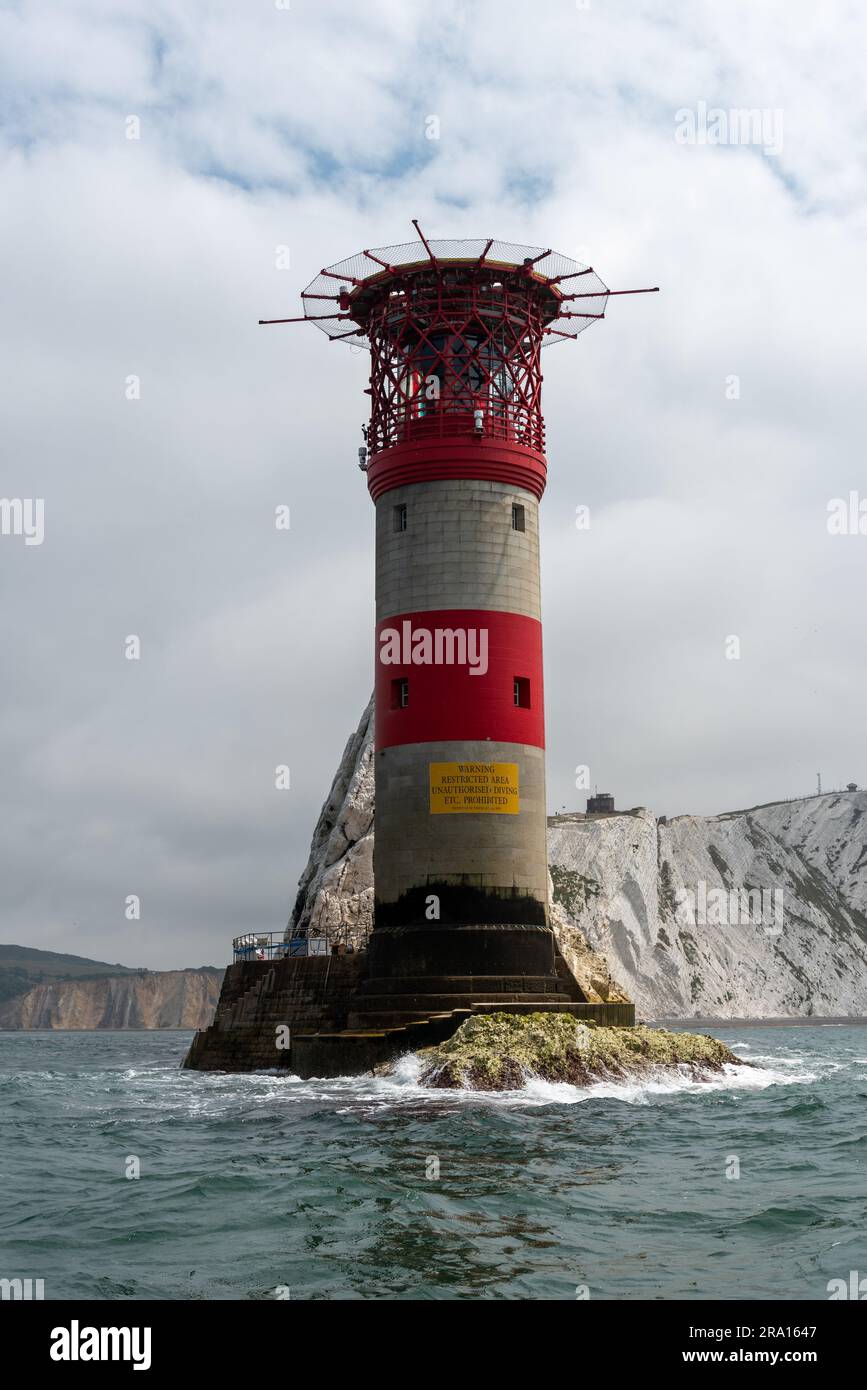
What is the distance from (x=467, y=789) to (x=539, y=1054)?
776 cm

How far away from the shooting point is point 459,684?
36.9m

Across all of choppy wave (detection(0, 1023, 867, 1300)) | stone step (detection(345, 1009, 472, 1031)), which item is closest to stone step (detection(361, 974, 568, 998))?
stone step (detection(345, 1009, 472, 1031))

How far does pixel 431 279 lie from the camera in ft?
129

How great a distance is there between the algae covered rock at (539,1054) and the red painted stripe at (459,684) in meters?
7.66

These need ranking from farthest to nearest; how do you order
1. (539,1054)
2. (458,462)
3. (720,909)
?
(720,909)
(458,462)
(539,1054)

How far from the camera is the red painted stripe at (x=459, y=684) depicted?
36.7m

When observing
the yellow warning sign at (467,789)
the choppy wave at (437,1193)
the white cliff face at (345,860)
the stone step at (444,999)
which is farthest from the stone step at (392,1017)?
the white cliff face at (345,860)

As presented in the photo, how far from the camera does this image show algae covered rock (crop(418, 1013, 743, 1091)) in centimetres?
3012
